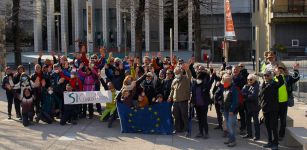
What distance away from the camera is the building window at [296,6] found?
4022 cm

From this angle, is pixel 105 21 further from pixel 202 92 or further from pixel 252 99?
pixel 252 99

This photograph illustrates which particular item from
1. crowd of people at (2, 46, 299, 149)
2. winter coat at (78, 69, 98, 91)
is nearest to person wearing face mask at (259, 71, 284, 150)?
crowd of people at (2, 46, 299, 149)

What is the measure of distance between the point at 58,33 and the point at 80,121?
4333cm

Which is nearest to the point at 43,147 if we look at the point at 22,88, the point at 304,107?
the point at 22,88

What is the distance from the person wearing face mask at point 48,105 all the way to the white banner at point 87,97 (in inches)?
22.0

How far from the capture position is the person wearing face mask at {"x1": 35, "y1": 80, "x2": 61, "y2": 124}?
1357cm

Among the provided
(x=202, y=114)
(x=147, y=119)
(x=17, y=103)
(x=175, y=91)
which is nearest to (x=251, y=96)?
(x=202, y=114)

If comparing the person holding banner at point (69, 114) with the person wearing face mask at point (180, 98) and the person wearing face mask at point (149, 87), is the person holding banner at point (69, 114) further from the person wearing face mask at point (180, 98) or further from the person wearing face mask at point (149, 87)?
the person wearing face mask at point (180, 98)

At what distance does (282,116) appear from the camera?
36.4ft

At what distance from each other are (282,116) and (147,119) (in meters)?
3.42

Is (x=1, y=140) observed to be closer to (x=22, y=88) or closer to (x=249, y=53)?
(x=22, y=88)

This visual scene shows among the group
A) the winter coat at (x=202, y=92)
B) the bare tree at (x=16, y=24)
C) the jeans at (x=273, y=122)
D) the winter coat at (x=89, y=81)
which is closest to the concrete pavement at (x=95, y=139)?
the jeans at (x=273, y=122)

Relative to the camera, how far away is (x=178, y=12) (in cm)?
5353

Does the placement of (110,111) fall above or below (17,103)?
below
